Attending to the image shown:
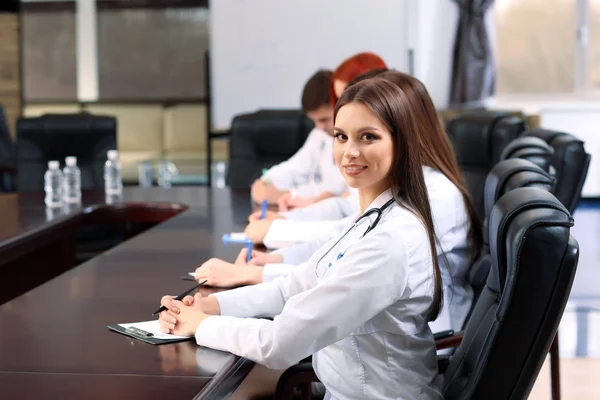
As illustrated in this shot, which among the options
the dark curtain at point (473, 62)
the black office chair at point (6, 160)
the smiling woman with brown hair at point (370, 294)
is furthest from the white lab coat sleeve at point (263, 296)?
the dark curtain at point (473, 62)

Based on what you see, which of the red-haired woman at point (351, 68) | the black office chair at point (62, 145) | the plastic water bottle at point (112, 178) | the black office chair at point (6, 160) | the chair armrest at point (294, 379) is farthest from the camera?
the black office chair at point (6, 160)

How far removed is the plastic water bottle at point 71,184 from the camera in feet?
11.8

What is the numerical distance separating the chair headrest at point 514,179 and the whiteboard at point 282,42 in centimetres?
460

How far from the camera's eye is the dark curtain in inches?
296

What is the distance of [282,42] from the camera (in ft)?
21.6

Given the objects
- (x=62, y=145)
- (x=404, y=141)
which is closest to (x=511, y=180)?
(x=404, y=141)

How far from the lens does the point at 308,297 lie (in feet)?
4.48

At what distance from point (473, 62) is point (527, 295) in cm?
664

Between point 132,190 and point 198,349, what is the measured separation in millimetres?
2740

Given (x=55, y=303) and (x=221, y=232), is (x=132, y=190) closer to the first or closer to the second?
(x=221, y=232)

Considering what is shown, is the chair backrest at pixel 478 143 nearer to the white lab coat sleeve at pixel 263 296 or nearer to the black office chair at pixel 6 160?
the white lab coat sleeve at pixel 263 296

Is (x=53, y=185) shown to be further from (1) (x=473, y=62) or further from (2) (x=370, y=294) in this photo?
(1) (x=473, y=62)

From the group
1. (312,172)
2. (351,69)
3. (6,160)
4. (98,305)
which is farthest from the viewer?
(6,160)

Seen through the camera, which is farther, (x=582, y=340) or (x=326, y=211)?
(x=582, y=340)
